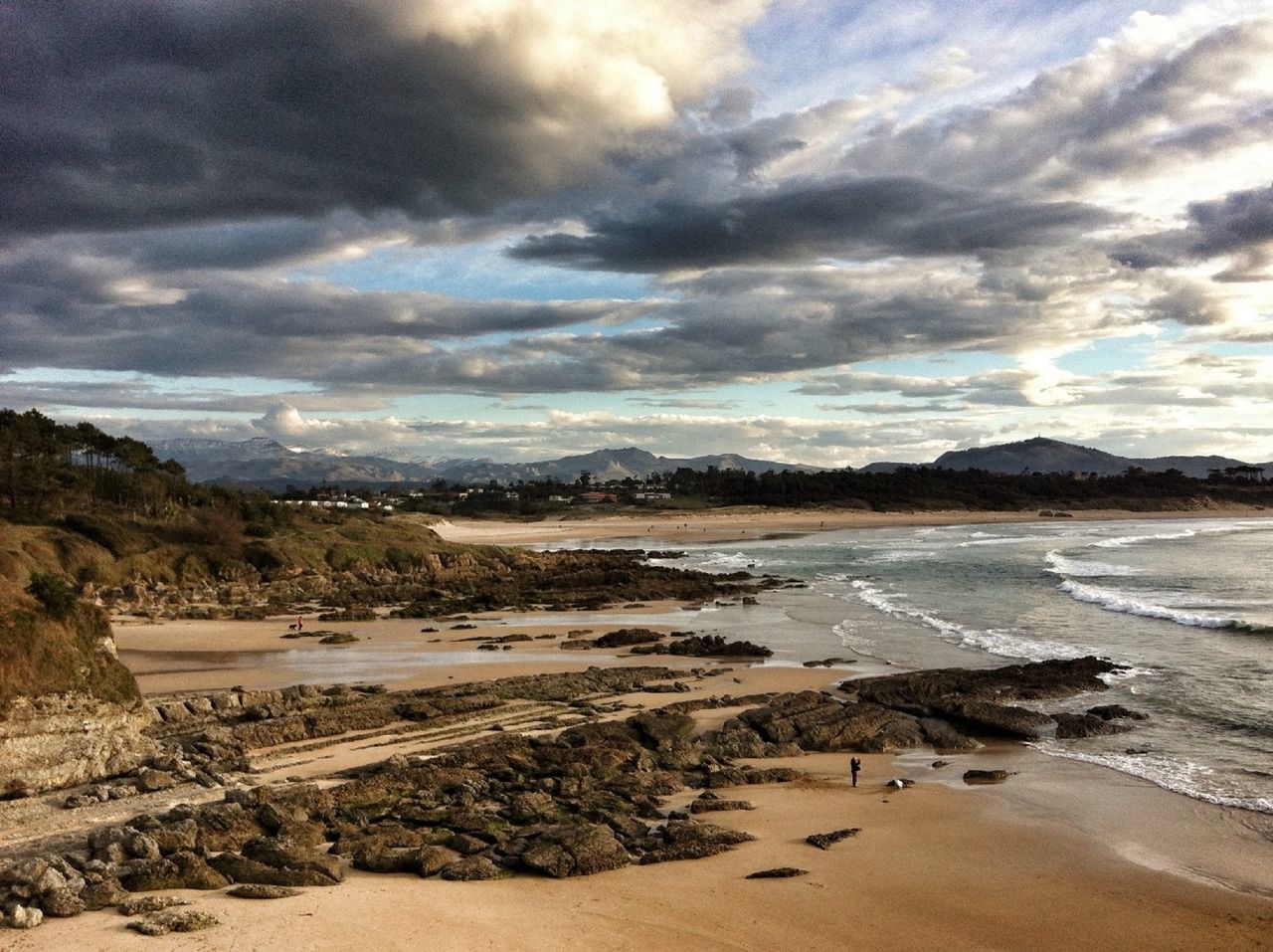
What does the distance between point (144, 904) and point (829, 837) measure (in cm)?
944

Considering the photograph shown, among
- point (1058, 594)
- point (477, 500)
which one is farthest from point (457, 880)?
point (477, 500)

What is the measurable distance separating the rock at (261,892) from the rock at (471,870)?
1.97 meters

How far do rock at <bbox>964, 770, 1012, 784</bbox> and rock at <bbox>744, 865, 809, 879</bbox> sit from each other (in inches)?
236

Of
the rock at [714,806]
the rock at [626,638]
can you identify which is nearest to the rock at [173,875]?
the rock at [714,806]

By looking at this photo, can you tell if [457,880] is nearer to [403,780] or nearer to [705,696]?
[403,780]

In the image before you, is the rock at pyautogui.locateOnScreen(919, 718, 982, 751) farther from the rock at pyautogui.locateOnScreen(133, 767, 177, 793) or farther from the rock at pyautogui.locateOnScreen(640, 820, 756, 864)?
the rock at pyautogui.locateOnScreen(133, 767, 177, 793)

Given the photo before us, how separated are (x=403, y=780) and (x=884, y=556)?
58083 millimetres

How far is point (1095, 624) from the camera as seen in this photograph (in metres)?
34.6

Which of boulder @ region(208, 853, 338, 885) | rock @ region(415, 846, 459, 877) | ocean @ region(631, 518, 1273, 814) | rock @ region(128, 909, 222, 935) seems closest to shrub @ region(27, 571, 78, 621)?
boulder @ region(208, 853, 338, 885)

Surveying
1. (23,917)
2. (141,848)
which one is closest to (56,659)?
(141,848)

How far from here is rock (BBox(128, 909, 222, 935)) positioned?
30.7 ft

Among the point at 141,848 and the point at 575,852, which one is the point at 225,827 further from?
the point at 575,852

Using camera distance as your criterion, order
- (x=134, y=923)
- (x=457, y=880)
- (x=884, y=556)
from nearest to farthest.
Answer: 1. (x=134, y=923)
2. (x=457, y=880)
3. (x=884, y=556)

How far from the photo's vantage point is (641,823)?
13812 mm
